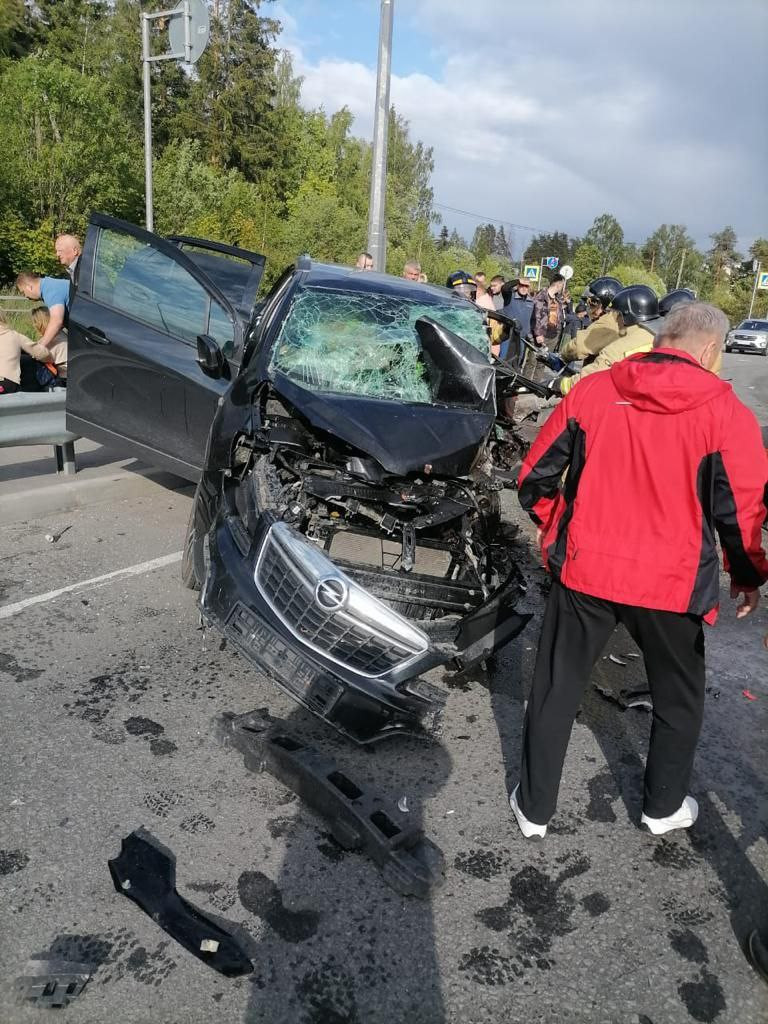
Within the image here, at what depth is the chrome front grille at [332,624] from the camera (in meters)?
2.86

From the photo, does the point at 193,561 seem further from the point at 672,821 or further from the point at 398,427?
the point at 672,821

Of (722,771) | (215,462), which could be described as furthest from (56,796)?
(722,771)

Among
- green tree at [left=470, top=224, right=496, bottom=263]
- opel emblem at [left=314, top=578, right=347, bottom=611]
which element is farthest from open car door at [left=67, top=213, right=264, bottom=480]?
green tree at [left=470, top=224, right=496, bottom=263]

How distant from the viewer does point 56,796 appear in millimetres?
2734

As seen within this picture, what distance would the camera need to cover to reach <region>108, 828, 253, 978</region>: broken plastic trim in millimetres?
2102

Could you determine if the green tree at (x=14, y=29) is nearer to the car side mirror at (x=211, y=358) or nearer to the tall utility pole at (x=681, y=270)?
the car side mirror at (x=211, y=358)

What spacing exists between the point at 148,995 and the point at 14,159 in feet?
75.6

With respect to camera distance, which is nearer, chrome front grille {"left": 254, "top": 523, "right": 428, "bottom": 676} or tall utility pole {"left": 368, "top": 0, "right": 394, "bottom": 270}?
chrome front grille {"left": 254, "top": 523, "right": 428, "bottom": 676}

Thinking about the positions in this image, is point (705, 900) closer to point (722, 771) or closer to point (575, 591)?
point (722, 771)

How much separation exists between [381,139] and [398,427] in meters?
8.64

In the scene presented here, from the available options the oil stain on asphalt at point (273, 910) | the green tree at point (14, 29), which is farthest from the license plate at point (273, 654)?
the green tree at point (14, 29)

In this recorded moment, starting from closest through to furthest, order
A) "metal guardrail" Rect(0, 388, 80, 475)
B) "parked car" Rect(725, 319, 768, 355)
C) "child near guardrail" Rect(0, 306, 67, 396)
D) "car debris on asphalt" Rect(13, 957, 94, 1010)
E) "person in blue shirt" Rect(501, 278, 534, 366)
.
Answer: "car debris on asphalt" Rect(13, 957, 94, 1010) < "metal guardrail" Rect(0, 388, 80, 475) < "child near guardrail" Rect(0, 306, 67, 396) < "person in blue shirt" Rect(501, 278, 534, 366) < "parked car" Rect(725, 319, 768, 355)

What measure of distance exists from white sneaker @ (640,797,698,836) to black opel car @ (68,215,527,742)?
33.8 inches

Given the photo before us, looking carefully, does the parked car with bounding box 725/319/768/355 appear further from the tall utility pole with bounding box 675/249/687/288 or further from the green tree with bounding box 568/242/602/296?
the tall utility pole with bounding box 675/249/687/288
